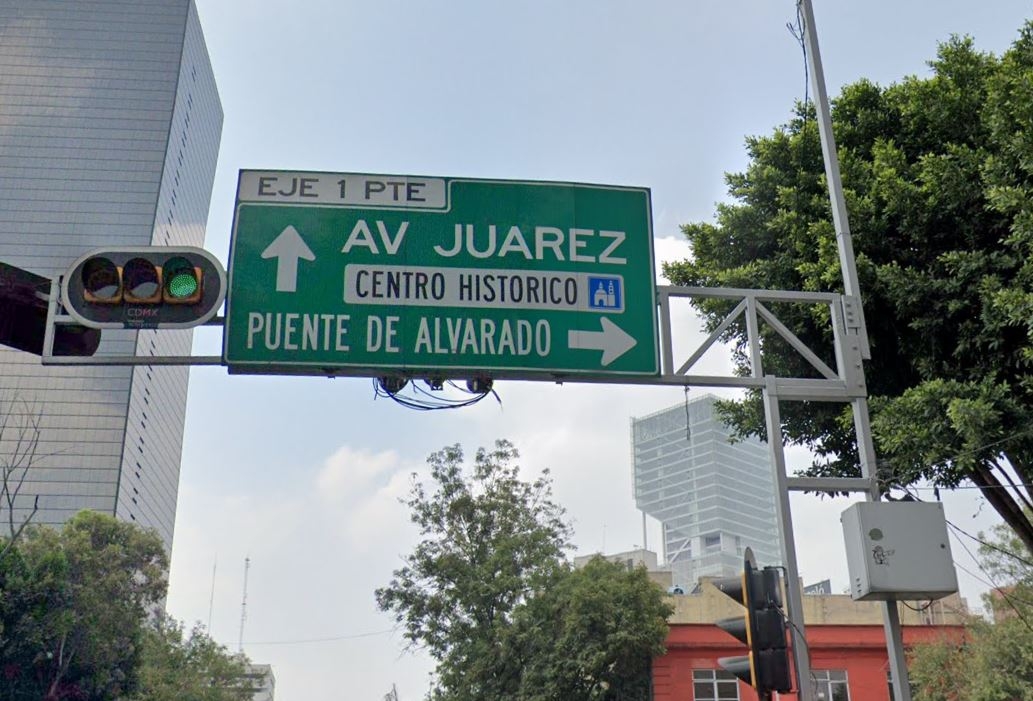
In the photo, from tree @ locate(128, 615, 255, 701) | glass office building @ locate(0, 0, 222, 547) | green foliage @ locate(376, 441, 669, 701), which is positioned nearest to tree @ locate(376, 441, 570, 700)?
green foliage @ locate(376, 441, 669, 701)

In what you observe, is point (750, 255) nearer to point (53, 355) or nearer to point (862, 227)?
point (862, 227)

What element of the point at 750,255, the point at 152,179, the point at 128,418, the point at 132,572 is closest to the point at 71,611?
the point at 132,572

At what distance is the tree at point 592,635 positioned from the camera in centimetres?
3131

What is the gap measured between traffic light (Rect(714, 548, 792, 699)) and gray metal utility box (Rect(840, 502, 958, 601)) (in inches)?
27.6

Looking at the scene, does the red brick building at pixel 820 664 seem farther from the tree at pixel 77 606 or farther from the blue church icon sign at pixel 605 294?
the blue church icon sign at pixel 605 294

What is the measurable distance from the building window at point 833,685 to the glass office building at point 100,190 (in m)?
67.7

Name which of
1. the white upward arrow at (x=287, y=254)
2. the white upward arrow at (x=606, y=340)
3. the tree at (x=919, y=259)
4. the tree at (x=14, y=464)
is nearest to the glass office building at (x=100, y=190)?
the tree at (x=14, y=464)

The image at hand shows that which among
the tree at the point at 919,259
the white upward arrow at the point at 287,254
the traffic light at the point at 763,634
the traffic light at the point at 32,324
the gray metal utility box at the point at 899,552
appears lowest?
the traffic light at the point at 763,634

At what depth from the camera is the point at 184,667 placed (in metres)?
46.8

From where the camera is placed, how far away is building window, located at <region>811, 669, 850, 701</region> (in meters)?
34.5

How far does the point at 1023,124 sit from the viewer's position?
10.7m

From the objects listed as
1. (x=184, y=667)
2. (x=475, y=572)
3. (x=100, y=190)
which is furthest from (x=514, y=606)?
(x=100, y=190)

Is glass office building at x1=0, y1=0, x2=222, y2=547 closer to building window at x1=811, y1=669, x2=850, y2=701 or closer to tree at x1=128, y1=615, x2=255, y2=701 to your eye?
tree at x1=128, y1=615, x2=255, y2=701

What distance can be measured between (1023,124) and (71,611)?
33.9 m
